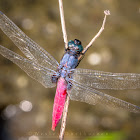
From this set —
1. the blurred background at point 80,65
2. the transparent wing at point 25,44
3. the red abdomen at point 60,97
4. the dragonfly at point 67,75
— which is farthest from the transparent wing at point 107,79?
the blurred background at point 80,65

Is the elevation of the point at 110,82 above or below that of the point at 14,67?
below

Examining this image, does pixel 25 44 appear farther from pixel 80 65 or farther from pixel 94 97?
pixel 80 65

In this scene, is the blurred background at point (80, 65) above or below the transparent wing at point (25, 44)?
above

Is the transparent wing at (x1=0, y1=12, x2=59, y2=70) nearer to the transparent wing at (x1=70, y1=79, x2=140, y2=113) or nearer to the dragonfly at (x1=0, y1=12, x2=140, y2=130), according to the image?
the dragonfly at (x1=0, y1=12, x2=140, y2=130)

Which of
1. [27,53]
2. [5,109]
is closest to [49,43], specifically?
[5,109]

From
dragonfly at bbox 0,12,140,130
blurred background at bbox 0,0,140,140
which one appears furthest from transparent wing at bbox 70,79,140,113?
blurred background at bbox 0,0,140,140

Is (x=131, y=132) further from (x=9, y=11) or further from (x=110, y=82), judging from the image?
(x=9, y=11)

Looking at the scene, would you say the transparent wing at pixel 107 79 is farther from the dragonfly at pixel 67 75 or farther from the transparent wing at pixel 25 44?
the transparent wing at pixel 25 44
